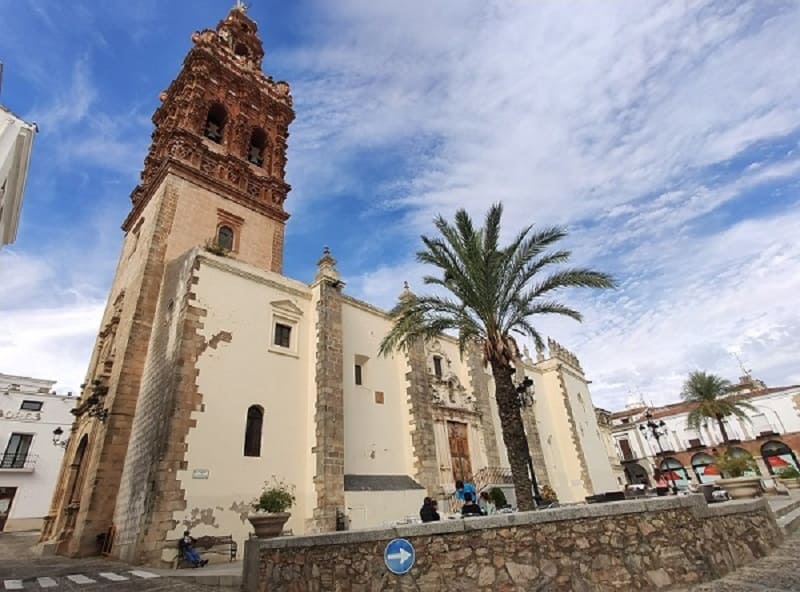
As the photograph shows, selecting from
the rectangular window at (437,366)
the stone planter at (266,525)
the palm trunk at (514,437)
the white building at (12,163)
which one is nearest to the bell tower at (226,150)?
the white building at (12,163)

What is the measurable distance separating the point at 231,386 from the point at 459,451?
1034 cm

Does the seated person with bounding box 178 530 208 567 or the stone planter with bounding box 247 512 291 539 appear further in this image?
the seated person with bounding box 178 530 208 567

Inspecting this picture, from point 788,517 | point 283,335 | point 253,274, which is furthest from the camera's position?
point 283,335

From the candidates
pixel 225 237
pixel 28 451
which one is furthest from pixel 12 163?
pixel 28 451

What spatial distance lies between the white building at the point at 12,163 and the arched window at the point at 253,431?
811cm

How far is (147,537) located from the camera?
32.6 ft

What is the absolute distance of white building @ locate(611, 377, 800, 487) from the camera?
36656 millimetres

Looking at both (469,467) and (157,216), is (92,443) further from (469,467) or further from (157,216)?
(469,467)

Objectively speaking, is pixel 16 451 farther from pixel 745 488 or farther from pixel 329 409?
pixel 745 488

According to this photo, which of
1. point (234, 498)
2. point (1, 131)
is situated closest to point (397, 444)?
point (234, 498)

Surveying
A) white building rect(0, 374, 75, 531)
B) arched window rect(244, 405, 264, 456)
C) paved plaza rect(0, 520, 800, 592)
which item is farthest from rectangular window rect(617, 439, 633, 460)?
white building rect(0, 374, 75, 531)

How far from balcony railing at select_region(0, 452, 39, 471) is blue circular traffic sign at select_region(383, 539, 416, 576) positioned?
30536 mm

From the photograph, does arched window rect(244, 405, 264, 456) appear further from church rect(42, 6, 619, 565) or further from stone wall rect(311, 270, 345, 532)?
stone wall rect(311, 270, 345, 532)

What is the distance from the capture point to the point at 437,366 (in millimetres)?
20406
